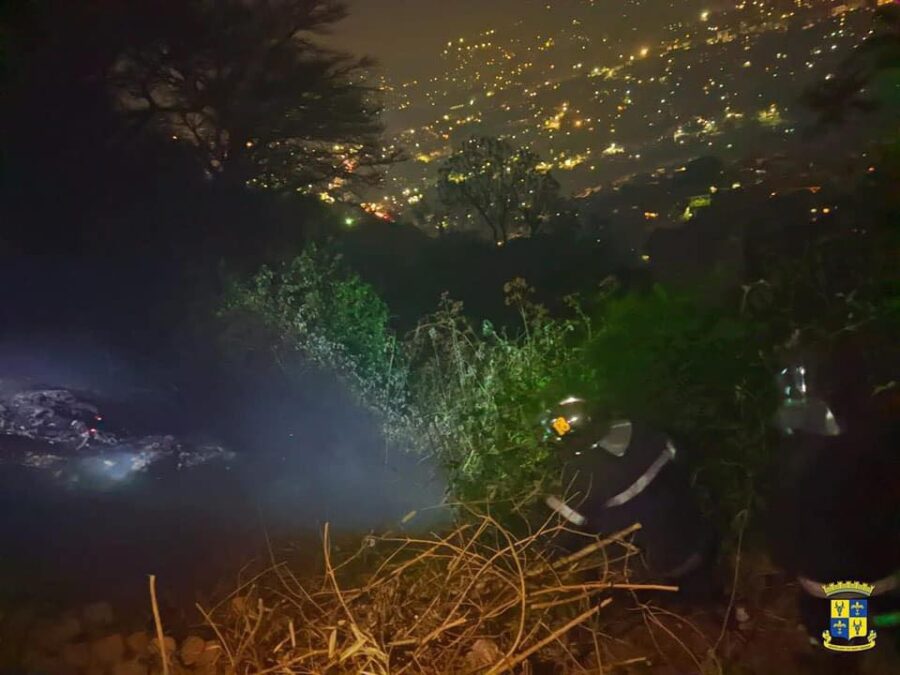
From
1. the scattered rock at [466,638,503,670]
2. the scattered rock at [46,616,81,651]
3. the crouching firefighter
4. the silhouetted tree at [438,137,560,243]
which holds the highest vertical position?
the silhouetted tree at [438,137,560,243]

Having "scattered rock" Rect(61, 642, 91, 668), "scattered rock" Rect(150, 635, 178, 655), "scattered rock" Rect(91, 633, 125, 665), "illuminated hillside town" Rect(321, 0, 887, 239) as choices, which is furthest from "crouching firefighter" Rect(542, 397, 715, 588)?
"illuminated hillside town" Rect(321, 0, 887, 239)

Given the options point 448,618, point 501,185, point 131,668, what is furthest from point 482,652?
point 501,185

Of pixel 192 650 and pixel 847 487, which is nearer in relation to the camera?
pixel 847 487

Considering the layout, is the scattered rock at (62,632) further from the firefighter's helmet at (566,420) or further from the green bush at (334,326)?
the green bush at (334,326)

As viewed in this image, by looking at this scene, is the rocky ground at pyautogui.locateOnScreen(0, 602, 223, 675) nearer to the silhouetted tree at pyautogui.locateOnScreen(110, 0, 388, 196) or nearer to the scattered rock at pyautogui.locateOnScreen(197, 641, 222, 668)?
the scattered rock at pyautogui.locateOnScreen(197, 641, 222, 668)

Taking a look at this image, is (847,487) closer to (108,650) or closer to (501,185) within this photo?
(108,650)
